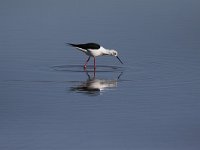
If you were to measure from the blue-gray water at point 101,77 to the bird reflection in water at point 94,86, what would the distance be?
2 cm

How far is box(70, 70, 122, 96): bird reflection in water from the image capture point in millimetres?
16391

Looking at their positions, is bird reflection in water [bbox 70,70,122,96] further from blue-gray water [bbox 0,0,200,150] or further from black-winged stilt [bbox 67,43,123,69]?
black-winged stilt [bbox 67,43,123,69]

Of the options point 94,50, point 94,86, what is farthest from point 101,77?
point 94,50

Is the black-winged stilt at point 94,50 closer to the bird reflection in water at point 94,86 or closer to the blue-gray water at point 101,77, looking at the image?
the blue-gray water at point 101,77

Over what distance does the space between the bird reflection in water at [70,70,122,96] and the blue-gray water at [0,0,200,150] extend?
22mm

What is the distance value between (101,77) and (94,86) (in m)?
1.23

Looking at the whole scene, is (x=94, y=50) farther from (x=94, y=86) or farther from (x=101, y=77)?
(x=94, y=86)

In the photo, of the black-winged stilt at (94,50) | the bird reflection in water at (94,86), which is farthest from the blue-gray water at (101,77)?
the black-winged stilt at (94,50)

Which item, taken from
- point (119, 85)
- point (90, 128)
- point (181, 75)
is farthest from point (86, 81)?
point (90, 128)

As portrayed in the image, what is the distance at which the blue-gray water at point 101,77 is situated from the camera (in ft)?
41.7

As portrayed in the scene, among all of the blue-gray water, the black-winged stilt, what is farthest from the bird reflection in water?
the black-winged stilt

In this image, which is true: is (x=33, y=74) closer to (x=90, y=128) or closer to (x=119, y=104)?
(x=119, y=104)

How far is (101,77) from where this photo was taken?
18.2 meters

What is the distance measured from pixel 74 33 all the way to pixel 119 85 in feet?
20.3
